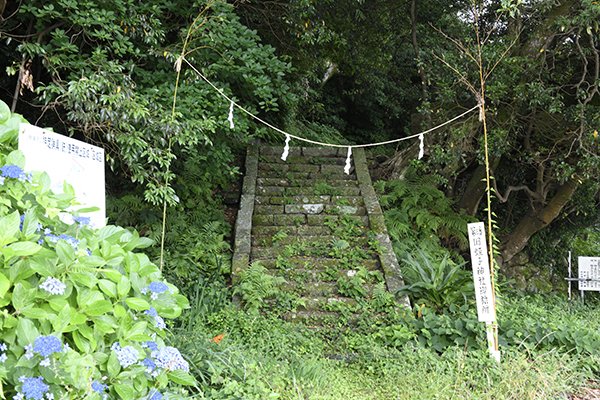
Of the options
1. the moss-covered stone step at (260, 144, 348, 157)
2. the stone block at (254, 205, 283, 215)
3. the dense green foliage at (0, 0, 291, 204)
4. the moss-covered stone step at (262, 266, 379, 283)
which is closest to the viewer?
the dense green foliage at (0, 0, 291, 204)

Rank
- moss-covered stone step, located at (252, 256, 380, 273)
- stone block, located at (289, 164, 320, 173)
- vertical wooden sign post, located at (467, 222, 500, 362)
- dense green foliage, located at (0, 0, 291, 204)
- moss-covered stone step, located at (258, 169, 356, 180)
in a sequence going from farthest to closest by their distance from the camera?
stone block, located at (289, 164, 320, 173) < moss-covered stone step, located at (258, 169, 356, 180) < moss-covered stone step, located at (252, 256, 380, 273) < vertical wooden sign post, located at (467, 222, 500, 362) < dense green foliage, located at (0, 0, 291, 204)

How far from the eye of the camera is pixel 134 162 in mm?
4242

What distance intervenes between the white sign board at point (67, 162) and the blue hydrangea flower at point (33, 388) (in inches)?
36.5

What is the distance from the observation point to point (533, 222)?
863cm

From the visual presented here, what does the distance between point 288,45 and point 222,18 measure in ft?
8.78

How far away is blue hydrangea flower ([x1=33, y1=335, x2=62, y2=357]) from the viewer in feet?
4.28

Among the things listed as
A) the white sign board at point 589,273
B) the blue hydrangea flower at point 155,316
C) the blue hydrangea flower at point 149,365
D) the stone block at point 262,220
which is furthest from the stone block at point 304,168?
the blue hydrangea flower at point 149,365

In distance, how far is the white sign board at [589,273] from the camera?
27.9ft

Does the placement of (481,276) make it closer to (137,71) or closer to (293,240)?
(293,240)

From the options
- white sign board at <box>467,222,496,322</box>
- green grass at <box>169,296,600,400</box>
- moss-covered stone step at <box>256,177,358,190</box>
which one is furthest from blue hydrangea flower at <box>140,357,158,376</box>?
moss-covered stone step at <box>256,177,358,190</box>

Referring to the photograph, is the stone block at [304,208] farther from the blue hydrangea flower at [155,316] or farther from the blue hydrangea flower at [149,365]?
the blue hydrangea flower at [149,365]

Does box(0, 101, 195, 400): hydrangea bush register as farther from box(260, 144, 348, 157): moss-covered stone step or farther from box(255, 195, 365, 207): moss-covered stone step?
box(260, 144, 348, 157): moss-covered stone step

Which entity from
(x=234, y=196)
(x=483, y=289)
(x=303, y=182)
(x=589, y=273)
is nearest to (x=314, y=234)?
(x=303, y=182)

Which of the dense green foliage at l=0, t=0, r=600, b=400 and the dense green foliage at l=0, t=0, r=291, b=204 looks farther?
the dense green foliage at l=0, t=0, r=291, b=204
